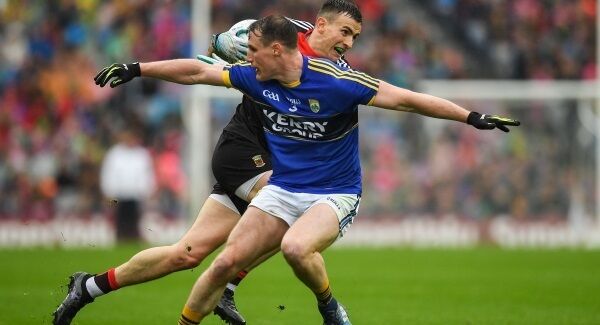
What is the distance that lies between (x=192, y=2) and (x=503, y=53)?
6.60 metres

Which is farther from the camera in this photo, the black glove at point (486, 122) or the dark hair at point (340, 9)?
the dark hair at point (340, 9)

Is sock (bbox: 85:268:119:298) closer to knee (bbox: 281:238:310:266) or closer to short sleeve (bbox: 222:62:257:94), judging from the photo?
knee (bbox: 281:238:310:266)

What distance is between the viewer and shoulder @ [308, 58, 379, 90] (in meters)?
8.12

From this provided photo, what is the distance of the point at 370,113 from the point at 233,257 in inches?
617

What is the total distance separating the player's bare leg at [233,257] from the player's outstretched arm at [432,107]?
120cm

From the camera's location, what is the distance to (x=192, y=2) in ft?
78.4

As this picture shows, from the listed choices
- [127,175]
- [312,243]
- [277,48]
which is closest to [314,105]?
[277,48]

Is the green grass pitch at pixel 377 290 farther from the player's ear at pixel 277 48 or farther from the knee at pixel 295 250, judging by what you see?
the player's ear at pixel 277 48

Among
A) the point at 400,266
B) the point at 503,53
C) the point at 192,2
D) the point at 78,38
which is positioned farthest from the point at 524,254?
the point at 78,38

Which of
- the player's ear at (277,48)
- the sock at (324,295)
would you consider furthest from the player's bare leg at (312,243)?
the player's ear at (277,48)

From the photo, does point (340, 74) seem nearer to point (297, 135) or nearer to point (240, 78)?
point (297, 135)

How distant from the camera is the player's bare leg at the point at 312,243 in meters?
7.89

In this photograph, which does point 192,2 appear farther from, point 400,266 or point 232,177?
point 232,177

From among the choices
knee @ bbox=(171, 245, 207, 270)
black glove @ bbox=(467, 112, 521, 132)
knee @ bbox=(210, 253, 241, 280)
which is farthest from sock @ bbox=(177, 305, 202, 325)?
black glove @ bbox=(467, 112, 521, 132)
